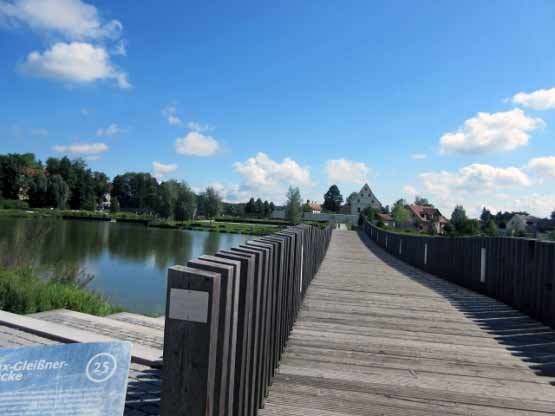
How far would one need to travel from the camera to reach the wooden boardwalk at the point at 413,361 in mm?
3443

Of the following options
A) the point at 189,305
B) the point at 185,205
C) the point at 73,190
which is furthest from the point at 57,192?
the point at 189,305

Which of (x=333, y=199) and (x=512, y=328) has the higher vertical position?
(x=333, y=199)

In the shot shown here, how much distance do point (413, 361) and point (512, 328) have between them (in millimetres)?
2271

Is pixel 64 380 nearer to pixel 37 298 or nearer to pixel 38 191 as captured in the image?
pixel 37 298

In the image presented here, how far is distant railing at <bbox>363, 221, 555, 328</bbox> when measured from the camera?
6.04 metres

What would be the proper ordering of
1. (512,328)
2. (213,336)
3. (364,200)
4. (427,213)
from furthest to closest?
(364,200)
(427,213)
(512,328)
(213,336)

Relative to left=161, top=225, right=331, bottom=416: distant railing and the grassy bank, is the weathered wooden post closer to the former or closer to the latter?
left=161, top=225, right=331, bottom=416: distant railing

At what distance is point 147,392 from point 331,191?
438 ft

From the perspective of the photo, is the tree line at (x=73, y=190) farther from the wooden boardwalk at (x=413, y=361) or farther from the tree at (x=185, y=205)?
the wooden boardwalk at (x=413, y=361)

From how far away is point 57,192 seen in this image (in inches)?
3716

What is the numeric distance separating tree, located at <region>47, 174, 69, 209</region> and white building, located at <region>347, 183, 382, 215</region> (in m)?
69.4

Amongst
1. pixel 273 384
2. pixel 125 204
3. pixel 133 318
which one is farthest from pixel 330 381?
pixel 125 204

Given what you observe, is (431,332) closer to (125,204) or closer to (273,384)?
(273,384)

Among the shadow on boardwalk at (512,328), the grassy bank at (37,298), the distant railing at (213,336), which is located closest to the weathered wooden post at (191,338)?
the distant railing at (213,336)
